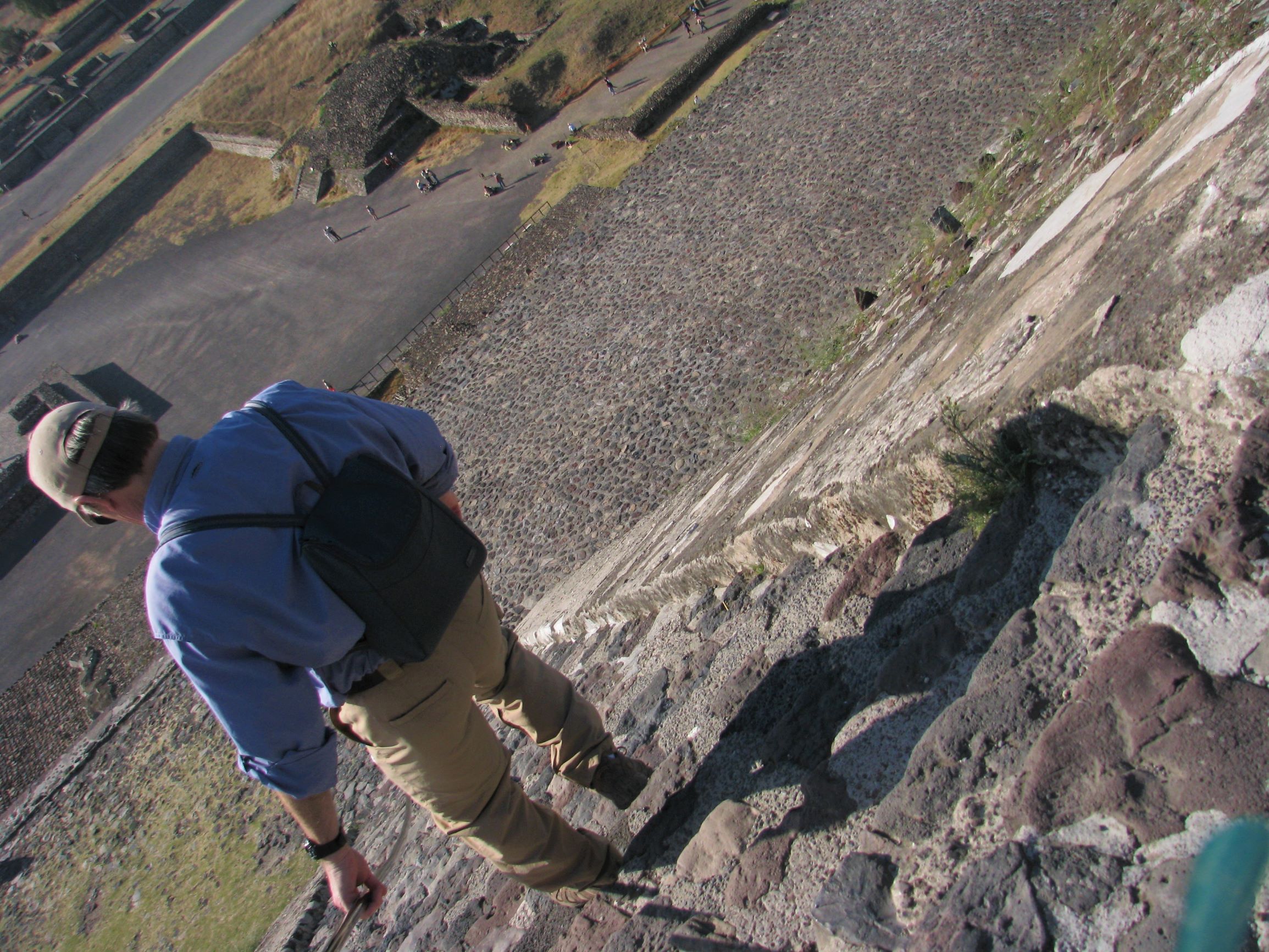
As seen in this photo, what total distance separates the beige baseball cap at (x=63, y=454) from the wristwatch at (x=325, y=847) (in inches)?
43.3

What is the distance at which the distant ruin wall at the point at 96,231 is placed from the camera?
2728 centimetres

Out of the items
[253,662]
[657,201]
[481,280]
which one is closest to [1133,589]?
[253,662]

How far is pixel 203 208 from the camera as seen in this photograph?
27812 mm

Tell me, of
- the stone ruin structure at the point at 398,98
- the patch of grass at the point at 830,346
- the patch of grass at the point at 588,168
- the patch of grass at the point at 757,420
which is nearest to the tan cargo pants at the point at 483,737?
the patch of grass at the point at 757,420

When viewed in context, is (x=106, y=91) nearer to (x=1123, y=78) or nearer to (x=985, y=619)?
(x=1123, y=78)

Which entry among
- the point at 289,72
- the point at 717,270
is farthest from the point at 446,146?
the point at 289,72

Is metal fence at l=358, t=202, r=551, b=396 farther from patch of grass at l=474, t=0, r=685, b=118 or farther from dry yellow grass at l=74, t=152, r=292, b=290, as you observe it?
dry yellow grass at l=74, t=152, r=292, b=290

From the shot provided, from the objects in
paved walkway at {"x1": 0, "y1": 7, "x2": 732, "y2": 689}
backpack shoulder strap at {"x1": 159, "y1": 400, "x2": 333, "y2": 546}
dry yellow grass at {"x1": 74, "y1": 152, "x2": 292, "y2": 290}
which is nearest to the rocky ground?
backpack shoulder strap at {"x1": 159, "y1": 400, "x2": 333, "y2": 546}

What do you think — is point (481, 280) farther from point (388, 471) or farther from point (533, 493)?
point (388, 471)

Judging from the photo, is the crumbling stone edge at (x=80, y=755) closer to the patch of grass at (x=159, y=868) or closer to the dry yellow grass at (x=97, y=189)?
the patch of grass at (x=159, y=868)

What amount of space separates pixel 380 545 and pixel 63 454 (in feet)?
2.70

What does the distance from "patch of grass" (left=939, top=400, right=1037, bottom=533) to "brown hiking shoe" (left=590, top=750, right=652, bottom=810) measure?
1550mm

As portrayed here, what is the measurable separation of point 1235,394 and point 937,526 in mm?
979

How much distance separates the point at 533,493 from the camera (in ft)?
30.5
